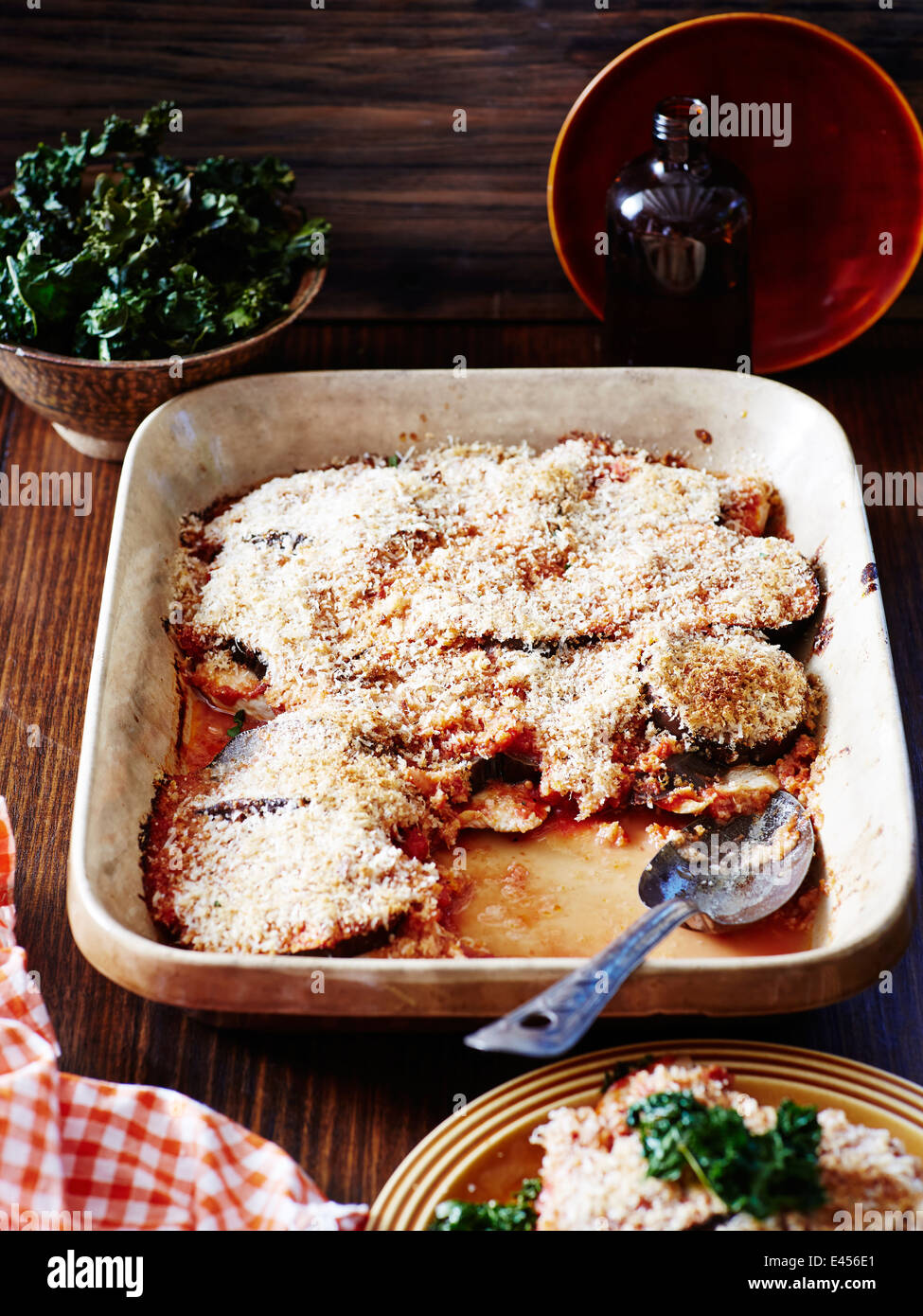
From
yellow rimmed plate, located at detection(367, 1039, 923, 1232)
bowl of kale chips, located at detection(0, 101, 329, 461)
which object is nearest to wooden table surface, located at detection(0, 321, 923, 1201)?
yellow rimmed plate, located at detection(367, 1039, 923, 1232)

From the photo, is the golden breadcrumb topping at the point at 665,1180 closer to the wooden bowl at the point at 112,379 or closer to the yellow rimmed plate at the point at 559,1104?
the yellow rimmed plate at the point at 559,1104

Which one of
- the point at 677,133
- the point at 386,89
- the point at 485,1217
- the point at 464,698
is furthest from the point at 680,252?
the point at 485,1217

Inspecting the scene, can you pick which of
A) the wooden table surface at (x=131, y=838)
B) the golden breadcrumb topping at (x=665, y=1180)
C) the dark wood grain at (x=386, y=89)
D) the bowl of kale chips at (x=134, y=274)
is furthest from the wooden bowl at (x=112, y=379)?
the golden breadcrumb topping at (x=665, y=1180)

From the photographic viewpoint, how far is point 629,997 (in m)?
1.46

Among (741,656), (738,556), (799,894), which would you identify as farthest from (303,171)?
(799,894)

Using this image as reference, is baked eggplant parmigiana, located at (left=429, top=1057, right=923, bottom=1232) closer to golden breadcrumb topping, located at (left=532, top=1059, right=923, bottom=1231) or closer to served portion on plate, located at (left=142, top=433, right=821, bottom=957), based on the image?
golden breadcrumb topping, located at (left=532, top=1059, right=923, bottom=1231)

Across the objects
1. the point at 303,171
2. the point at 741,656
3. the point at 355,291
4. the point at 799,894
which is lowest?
the point at 799,894

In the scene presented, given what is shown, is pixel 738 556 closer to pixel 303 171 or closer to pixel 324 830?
pixel 324 830

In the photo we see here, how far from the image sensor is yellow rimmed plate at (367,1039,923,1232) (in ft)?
4.79

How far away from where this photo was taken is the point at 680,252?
2.42 meters

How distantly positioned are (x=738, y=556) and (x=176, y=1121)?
1364mm

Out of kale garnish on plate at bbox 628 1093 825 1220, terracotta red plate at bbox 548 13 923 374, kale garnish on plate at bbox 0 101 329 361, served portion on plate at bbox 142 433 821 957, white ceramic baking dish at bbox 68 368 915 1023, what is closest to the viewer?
kale garnish on plate at bbox 628 1093 825 1220

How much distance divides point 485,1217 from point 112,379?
169cm

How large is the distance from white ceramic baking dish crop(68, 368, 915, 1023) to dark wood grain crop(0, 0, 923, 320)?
0.73 meters
